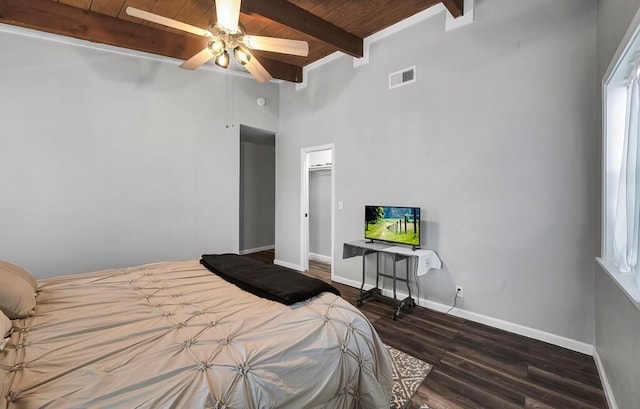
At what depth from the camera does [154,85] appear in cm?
373

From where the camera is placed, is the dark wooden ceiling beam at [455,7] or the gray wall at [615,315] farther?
the dark wooden ceiling beam at [455,7]

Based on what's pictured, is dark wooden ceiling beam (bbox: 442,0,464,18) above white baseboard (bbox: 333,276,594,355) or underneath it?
above

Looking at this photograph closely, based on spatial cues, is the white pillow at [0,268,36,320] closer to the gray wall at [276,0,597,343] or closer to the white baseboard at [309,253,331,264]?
the gray wall at [276,0,597,343]

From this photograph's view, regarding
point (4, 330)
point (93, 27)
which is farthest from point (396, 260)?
point (93, 27)

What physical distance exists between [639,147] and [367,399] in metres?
2.02

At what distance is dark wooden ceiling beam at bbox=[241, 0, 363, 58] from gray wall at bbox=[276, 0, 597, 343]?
357mm

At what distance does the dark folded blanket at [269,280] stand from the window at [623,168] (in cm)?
160

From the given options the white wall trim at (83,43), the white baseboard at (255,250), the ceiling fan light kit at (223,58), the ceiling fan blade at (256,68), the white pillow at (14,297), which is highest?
the white wall trim at (83,43)

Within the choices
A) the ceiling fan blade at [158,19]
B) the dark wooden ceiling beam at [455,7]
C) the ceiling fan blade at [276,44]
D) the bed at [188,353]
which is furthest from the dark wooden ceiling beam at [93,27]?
the dark wooden ceiling beam at [455,7]

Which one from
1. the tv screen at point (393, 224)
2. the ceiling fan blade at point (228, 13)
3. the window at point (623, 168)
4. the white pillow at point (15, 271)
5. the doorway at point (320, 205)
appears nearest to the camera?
the window at point (623, 168)

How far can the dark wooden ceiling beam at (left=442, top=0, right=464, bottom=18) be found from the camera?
107 inches

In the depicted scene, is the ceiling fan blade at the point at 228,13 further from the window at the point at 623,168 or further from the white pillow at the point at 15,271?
the window at the point at 623,168

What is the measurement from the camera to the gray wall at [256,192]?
612 cm

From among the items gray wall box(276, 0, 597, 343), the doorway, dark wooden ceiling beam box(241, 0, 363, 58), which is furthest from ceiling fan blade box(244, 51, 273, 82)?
the doorway
